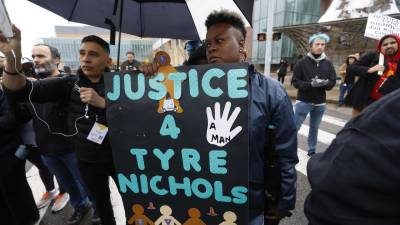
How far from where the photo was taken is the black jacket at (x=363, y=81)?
136 inches

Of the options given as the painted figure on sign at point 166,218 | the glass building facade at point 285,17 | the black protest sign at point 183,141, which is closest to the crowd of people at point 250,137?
the black protest sign at point 183,141

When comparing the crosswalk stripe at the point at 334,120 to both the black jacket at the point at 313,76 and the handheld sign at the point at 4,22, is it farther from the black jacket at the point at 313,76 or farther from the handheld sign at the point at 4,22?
the handheld sign at the point at 4,22

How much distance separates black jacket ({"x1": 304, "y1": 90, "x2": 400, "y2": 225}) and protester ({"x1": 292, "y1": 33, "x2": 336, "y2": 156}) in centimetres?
367

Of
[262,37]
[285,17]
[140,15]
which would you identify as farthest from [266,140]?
[285,17]

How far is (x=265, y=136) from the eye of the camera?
1471mm

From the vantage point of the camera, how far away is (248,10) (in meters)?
1.67

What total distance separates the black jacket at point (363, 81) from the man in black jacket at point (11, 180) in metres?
4.00

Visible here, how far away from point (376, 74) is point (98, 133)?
11.3 ft

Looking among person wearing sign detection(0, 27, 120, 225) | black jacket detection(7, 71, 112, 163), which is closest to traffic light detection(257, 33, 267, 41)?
person wearing sign detection(0, 27, 120, 225)

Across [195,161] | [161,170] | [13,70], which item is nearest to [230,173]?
[195,161]

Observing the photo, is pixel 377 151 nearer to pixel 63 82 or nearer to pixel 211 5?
pixel 211 5

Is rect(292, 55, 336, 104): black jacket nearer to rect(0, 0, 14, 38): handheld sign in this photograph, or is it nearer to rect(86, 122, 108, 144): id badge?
rect(86, 122, 108, 144): id badge

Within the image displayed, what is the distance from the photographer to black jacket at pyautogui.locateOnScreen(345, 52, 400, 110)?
3.45m

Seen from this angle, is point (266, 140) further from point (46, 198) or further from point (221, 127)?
point (46, 198)
